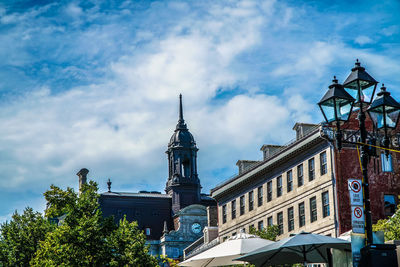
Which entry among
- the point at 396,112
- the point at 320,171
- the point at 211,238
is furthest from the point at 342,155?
the point at 396,112

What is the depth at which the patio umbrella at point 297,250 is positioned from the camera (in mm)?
18922

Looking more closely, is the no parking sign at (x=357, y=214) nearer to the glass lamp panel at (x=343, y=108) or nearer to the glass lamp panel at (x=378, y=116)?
the glass lamp panel at (x=343, y=108)

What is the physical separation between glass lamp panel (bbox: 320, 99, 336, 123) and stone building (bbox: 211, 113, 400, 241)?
2895 centimetres

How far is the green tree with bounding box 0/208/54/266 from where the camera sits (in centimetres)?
5119

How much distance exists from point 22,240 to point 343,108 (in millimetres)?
38740

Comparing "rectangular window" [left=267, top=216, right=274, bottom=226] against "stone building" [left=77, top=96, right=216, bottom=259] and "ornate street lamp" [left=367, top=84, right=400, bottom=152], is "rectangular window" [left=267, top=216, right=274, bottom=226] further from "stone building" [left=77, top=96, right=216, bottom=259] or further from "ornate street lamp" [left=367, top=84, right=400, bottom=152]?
"stone building" [left=77, top=96, right=216, bottom=259]

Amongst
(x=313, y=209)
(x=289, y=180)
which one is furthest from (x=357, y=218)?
(x=289, y=180)

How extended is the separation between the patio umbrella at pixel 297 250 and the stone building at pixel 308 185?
24437mm

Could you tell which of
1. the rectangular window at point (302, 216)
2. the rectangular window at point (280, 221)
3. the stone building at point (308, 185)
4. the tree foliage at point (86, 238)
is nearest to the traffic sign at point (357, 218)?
the tree foliage at point (86, 238)

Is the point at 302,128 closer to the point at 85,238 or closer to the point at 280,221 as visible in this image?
the point at 280,221

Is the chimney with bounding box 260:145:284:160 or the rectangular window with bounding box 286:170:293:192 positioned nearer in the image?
the rectangular window with bounding box 286:170:293:192

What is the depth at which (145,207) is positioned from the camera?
109m

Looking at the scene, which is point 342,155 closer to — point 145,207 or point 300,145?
point 300,145

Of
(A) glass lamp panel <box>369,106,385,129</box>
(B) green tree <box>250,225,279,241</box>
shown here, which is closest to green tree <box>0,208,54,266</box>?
(B) green tree <box>250,225,279,241</box>
